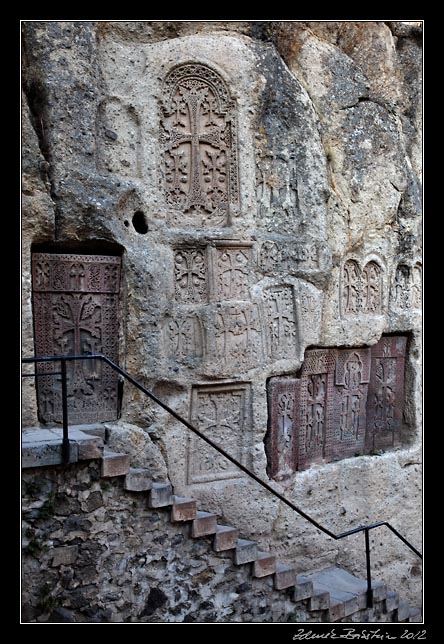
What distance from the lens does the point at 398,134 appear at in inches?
344

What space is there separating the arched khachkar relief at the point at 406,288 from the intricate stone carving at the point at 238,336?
2224mm

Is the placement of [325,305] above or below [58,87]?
below

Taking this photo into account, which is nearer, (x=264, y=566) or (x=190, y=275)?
(x=264, y=566)

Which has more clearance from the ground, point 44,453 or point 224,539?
point 44,453

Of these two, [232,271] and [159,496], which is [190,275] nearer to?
[232,271]

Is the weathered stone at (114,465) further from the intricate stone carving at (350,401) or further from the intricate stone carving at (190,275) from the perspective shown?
the intricate stone carving at (350,401)

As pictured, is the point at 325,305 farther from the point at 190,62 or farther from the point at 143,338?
the point at 190,62

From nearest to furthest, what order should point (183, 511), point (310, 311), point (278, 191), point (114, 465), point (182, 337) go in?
point (114, 465), point (183, 511), point (182, 337), point (278, 191), point (310, 311)

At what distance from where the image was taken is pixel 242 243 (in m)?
7.59

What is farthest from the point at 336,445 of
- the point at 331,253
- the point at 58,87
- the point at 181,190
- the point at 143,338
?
the point at 58,87

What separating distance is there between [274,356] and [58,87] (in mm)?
3466

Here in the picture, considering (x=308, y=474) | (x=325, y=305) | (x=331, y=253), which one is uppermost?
(x=331, y=253)

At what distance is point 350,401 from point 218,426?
196cm

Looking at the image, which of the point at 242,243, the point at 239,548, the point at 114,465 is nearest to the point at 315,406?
the point at 242,243
